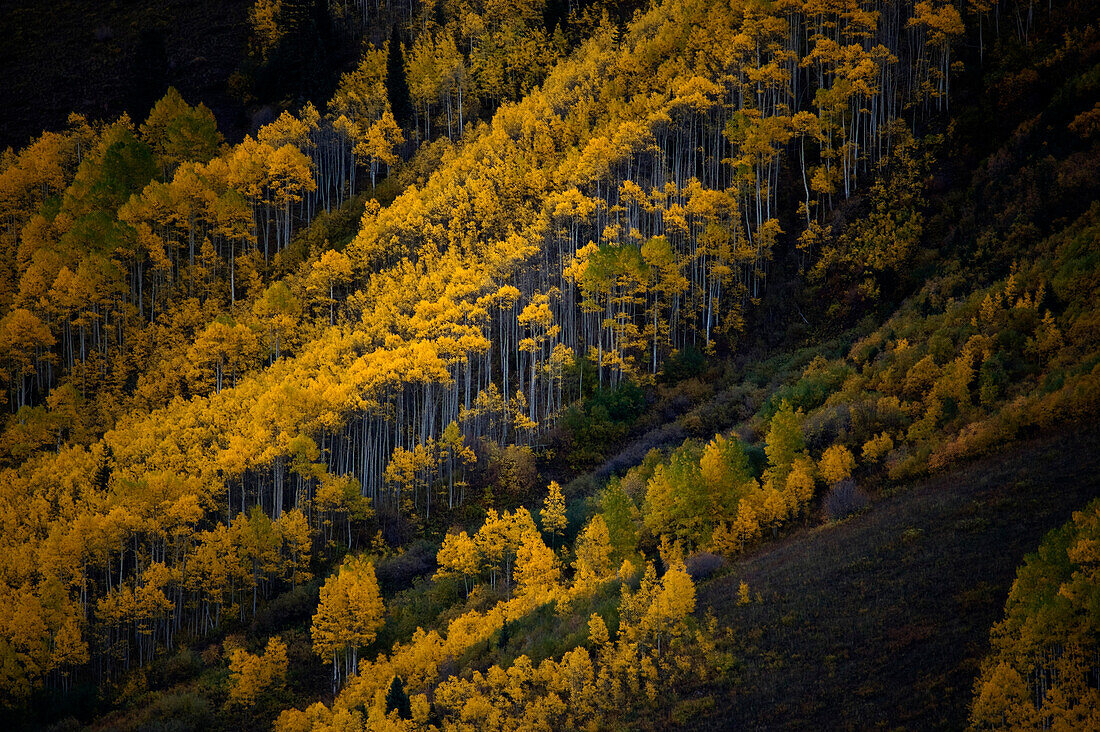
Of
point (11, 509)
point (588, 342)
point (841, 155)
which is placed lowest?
point (11, 509)

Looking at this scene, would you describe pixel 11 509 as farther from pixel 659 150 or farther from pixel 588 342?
pixel 659 150

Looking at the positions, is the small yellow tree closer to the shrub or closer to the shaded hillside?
the shrub

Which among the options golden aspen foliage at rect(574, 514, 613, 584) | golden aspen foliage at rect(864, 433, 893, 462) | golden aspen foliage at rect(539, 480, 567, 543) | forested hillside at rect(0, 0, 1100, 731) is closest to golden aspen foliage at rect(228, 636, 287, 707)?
forested hillside at rect(0, 0, 1100, 731)

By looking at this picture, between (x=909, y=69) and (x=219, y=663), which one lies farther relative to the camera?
(x=909, y=69)

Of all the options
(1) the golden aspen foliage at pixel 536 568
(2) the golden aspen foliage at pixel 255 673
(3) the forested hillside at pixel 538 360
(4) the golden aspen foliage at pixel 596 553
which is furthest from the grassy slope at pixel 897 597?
(2) the golden aspen foliage at pixel 255 673

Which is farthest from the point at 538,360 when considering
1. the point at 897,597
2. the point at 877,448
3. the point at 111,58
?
the point at 111,58

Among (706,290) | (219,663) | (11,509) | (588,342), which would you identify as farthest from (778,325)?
(11,509)
